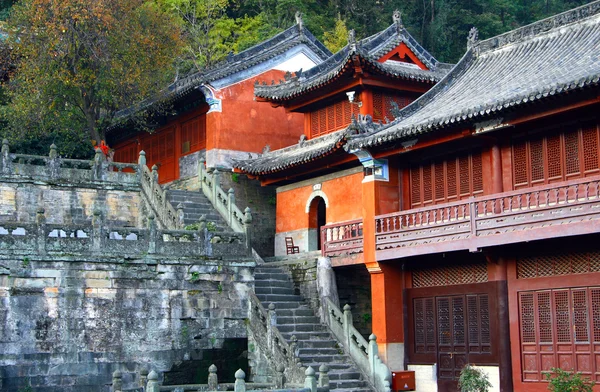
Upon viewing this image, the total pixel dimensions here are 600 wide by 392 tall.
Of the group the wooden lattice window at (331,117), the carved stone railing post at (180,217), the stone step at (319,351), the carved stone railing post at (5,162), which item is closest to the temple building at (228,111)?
the wooden lattice window at (331,117)

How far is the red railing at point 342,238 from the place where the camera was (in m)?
21.9

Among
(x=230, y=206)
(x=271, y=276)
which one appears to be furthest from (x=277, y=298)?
(x=230, y=206)

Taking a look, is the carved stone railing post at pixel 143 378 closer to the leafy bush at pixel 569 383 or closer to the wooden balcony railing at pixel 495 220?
the wooden balcony railing at pixel 495 220

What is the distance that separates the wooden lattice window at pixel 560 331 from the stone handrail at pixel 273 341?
4.80 m

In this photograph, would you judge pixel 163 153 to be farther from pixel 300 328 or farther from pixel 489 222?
pixel 489 222

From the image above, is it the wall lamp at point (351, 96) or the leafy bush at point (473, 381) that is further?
the wall lamp at point (351, 96)

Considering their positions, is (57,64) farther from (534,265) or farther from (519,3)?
(519,3)

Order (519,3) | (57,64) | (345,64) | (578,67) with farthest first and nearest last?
(519,3) < (57,64) < (345,64) < (578,67)

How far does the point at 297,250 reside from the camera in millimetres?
25406

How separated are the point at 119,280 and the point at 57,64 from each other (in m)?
10.5

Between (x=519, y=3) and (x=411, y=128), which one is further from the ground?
(x=519, y=3)

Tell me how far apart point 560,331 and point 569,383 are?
1638 mm

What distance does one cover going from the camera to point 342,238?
73.6 ft

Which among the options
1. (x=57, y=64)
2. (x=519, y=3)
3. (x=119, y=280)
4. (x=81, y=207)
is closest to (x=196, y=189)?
(x=81, y=207)
